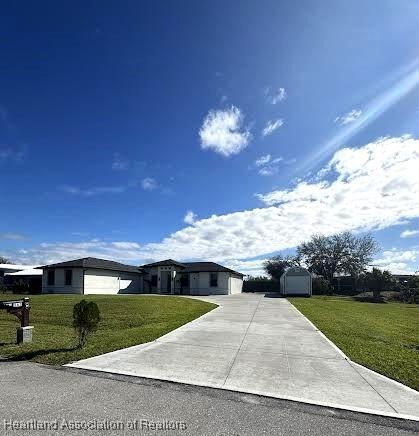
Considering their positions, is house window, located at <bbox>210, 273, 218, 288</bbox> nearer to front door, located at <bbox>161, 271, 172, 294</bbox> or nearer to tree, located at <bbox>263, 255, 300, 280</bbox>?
front door, located at <bbox>161, 271, 172, 294</bbox>

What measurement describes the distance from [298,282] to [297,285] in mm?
394

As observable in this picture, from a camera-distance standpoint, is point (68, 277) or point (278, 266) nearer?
point (68, 277)

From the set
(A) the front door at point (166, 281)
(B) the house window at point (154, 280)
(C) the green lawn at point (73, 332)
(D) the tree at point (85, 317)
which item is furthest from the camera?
(B) the house window at point (154, 280)

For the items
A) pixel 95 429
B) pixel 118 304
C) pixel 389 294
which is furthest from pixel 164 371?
pixel 389 294

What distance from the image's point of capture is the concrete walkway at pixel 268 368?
5.59m

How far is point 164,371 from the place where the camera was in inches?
270

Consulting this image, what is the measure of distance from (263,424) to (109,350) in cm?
517

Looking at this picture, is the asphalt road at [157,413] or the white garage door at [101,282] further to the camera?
the white garage door at [101,282]

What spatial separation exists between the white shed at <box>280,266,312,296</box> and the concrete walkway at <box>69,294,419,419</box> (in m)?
33.3

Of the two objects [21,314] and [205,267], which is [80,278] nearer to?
[205,267]

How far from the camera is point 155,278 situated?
41.8 metres

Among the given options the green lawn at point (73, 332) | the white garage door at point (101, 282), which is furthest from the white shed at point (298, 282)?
the green lawn at point (73, 332)

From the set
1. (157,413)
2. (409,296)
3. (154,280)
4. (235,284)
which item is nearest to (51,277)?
(154,280)

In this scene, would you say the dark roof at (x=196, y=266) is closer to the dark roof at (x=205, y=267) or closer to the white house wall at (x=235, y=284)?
the dark roof at (x=205, y=267)
